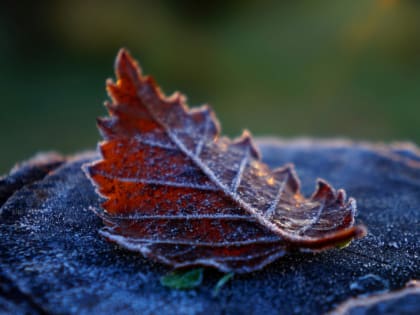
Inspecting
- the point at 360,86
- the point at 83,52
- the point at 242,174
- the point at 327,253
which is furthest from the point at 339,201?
the point at 83,52

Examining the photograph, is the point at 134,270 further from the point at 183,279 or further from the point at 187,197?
the point at 187,197

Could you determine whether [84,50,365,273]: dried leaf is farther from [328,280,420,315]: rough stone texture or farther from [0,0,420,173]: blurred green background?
[0,0,420,173]: blurred green background

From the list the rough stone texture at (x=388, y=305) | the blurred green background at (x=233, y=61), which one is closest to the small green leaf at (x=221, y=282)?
the rough stone texture at (x=388, y=305)

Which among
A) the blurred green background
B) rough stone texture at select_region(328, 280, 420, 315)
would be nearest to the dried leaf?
rough stone texture at select_region(328, 280, 420, 315)

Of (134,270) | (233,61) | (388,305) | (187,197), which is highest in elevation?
(233,61)

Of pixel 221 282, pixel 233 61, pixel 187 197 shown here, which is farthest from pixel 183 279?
pixel 233 61

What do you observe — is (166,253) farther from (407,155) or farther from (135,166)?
(407,155)

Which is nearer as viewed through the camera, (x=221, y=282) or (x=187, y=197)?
(x=221, y=282)
